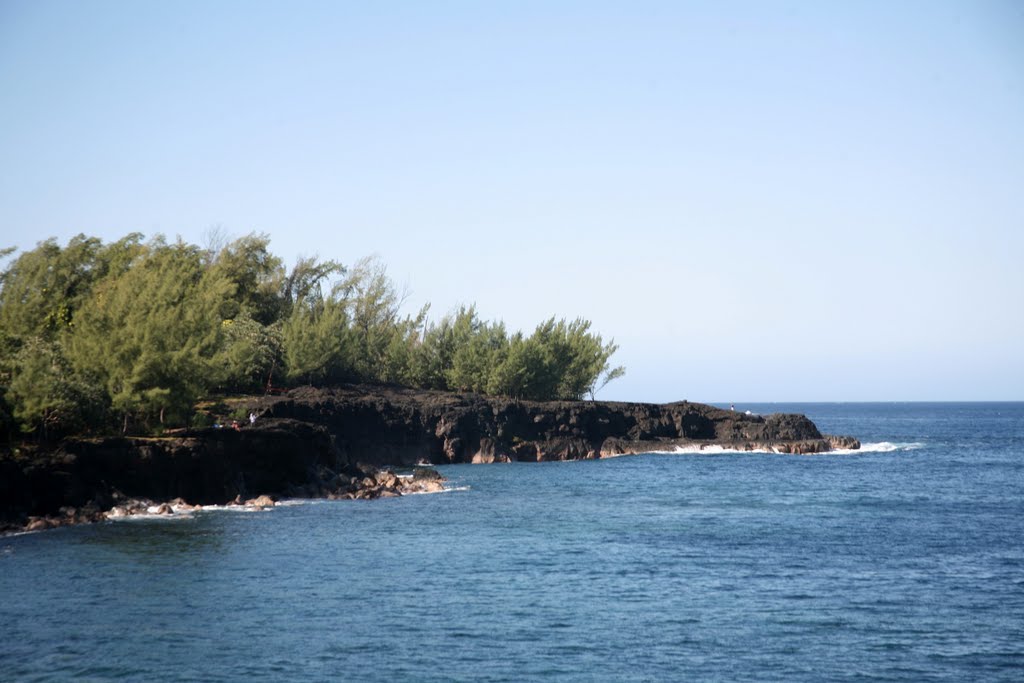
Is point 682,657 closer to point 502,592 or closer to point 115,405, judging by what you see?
point 502,592

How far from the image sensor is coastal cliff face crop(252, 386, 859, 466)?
297ft

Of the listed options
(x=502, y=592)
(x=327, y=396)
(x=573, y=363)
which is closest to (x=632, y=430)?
(x=573, y=363)

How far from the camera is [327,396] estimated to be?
89.2 meters

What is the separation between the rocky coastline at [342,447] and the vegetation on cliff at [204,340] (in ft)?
10.9

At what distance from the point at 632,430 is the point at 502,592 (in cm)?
7490

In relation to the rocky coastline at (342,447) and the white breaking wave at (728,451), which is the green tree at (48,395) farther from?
the white breaking wave at (728,451)

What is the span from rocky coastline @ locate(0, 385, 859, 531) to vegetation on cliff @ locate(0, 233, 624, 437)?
3.31 m

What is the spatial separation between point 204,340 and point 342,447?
829 inches

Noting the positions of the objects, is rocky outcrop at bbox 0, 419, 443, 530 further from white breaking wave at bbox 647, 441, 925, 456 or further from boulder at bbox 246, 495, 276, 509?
white breaking wave at bbox 647, 441, 925, 456

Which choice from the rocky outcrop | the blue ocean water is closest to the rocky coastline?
the rocky outcrop

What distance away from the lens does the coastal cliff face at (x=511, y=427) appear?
9056cm

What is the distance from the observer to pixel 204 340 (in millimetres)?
64625

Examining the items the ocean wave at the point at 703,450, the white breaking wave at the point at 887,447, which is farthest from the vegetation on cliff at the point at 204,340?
the white breaking wave at the point at 887,447

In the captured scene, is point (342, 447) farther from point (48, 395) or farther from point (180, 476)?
point (48, 395)
